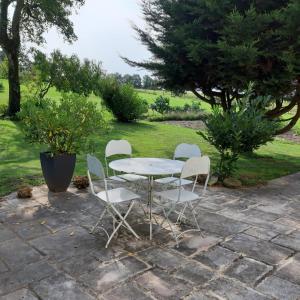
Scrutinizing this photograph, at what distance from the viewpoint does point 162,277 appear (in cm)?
295

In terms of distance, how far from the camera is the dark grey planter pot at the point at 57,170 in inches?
212

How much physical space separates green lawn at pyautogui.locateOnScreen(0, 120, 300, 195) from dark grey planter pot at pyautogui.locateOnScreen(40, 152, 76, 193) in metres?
0.72

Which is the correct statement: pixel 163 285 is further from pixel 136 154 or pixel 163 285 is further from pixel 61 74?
pixel 61 74

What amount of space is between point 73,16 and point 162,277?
16247 mm

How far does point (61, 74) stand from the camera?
1761cm

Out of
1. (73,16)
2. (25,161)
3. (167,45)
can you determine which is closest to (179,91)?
(167,45)

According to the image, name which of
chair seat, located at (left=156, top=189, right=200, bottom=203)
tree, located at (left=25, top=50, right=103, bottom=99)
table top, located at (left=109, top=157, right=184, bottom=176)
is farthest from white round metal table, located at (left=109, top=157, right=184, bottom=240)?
tree, located at (left=25, top=50, right=103, bottom=99)

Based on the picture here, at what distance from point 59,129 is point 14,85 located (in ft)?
42.7

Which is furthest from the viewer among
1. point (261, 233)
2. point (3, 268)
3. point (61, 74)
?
point (61, 74)

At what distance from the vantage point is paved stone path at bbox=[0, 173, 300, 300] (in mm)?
2754

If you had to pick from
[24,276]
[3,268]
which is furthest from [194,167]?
[3,268]

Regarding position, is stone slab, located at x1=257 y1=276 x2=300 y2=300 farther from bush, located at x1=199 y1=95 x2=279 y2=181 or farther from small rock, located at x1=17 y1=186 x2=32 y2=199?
small rock, located at x1=17 y1=186 x2=32 y2=199

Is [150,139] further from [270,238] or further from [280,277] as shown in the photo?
[280,277]

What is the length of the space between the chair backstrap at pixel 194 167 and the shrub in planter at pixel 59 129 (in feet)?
8.13
